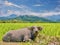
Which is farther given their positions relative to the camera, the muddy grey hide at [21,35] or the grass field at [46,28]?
the muddy grey hide at [21,35]

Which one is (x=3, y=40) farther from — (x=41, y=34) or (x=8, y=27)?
(x=41, y=34)

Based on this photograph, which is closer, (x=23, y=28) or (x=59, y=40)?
(x=59, y=40)

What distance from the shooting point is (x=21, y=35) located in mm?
4402

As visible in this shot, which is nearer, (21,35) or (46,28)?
(46,28)

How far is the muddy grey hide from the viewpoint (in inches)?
168

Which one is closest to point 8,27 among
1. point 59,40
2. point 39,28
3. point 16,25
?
point 16,25

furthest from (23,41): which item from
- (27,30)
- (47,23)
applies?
(47,23)

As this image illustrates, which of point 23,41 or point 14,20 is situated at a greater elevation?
point 14,20

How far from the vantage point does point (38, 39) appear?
4.23 m

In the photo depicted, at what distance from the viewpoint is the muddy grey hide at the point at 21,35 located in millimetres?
4258

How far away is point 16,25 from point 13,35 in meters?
0.30

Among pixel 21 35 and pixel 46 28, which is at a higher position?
pixel 46 28

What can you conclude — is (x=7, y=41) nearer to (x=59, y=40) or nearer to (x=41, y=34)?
(x=41, y=34)

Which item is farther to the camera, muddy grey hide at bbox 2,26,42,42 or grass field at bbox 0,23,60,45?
muddy grey hide at bbox 2,26,42,42
